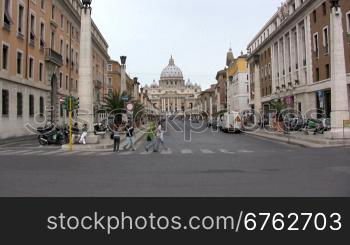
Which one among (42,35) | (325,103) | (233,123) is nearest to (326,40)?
(325,103)

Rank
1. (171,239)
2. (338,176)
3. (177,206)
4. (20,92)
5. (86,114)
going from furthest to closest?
(20,92), (86,114), (338,176), (177,206), (171,239)

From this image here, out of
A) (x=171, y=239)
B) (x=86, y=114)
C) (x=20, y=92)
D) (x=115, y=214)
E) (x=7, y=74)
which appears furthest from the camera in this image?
(x=20, y=92)

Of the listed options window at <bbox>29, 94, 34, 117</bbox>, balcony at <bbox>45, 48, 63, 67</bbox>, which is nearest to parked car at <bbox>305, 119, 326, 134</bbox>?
window at <bbox>29, 94, 34, 117</bbox>

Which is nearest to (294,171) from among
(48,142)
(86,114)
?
(86,114)

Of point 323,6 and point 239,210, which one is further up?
point 323,6

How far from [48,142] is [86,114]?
10.3 ft

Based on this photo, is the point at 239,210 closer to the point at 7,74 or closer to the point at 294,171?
the point at 294,171

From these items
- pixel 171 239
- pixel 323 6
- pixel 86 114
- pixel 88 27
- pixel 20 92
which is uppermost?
pixel 323 6

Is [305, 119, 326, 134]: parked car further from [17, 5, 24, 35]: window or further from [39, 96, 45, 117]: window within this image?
[17, 5, 24, 35]: window

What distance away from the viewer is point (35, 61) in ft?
121

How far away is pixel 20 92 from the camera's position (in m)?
33.1

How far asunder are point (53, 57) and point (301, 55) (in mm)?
30591

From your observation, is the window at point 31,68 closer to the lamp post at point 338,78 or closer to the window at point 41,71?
the window at point 41,71

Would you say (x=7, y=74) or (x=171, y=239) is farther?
(x=7, y=74)
